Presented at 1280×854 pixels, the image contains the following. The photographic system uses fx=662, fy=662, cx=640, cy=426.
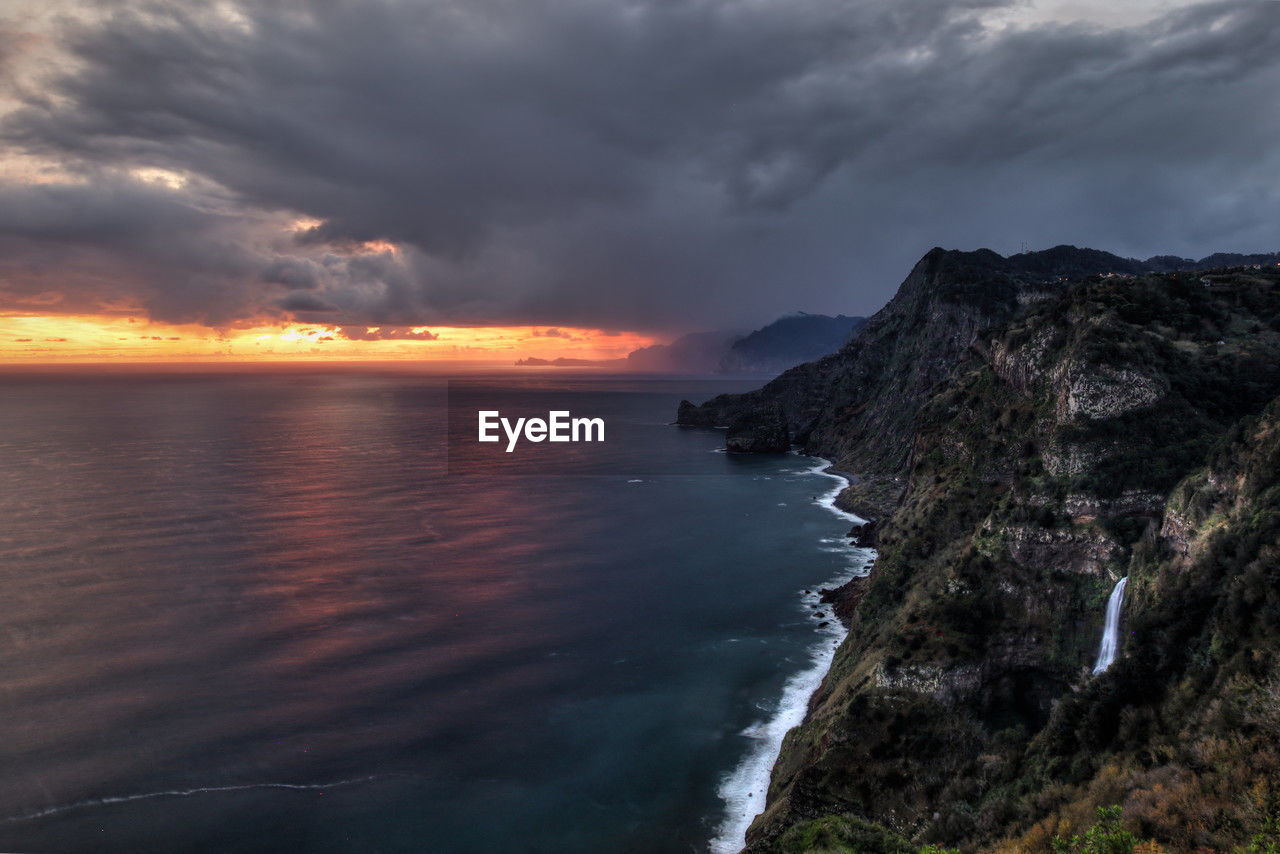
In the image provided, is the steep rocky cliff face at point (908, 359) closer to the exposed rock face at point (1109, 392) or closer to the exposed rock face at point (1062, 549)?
the exposed rock face at point (1109, 392)

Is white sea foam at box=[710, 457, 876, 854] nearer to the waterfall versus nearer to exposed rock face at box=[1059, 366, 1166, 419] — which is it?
the waterfall

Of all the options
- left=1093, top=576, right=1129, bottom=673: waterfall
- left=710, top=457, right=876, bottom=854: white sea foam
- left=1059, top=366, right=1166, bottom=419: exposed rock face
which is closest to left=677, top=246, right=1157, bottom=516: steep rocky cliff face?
left=710, top=457, right=876, bottom=854: white sea foam

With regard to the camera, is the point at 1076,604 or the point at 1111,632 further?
the point at 1076,604

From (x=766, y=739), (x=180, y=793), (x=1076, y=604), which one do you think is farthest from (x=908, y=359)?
(x=180, y=793)

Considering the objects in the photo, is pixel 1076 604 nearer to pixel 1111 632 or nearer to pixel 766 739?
pixel 1111 632

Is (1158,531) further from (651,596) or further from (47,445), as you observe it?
(47,445)

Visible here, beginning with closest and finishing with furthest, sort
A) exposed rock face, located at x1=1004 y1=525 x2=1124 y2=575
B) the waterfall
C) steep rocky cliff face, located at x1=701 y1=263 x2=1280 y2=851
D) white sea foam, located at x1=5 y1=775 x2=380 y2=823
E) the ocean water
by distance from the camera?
1. steep rocky cliff face, located at x1=701 y1=263 x2=1280 y2=851
2. the waterfall
3. white sea foam, located at x1=5 y1=775 x2=380 y2=823
4. the ocean water
5. exposed rock face, located at x1=1004 y1=525 x2=1124 y2=575

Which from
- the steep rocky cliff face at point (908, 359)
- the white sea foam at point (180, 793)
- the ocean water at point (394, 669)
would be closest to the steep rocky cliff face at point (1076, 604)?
the ocean water at point (394, 669)
